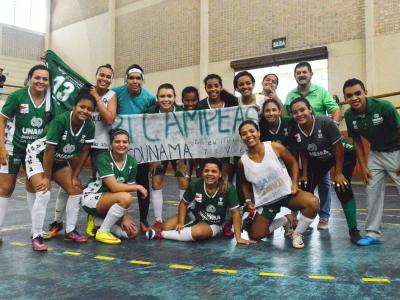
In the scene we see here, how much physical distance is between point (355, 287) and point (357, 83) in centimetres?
192

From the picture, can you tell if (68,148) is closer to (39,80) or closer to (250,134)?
(39,80)

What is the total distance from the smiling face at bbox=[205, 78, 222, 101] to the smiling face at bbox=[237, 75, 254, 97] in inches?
9.0

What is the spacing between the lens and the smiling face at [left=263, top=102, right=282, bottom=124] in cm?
384

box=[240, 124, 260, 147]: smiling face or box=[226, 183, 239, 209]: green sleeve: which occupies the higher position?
box=[240, 124, 260, 147]: smiling face

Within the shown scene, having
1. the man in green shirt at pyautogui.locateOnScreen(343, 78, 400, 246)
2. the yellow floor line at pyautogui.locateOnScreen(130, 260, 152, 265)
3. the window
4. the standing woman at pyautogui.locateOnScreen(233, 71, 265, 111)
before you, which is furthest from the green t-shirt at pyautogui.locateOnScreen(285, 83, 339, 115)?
the window

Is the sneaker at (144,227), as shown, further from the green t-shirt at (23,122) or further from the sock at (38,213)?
the green t-shirt at (23,122)

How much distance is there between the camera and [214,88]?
4.20 m

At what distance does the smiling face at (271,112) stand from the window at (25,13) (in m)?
16.9

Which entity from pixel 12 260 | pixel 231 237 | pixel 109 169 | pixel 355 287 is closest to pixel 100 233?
pixel 109 169

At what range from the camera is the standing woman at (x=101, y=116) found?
3.95 metres

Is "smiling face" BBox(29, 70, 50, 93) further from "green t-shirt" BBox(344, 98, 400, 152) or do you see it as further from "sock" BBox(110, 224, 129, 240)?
"green t-shirt" BBox(344, 98, 400, 152)

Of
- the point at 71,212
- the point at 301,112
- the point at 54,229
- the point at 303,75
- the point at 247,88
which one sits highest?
the point at 303,75

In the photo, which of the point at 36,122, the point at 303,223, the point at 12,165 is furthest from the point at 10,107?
the point at 303,223

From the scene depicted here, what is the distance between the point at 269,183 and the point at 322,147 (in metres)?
0.69
